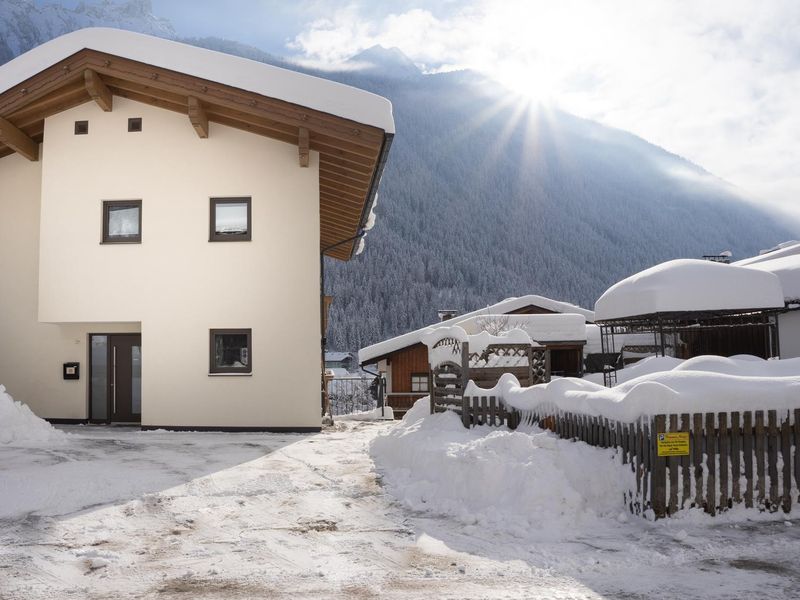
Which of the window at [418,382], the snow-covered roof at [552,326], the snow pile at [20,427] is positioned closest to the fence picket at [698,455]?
the snow pile at [20,427]

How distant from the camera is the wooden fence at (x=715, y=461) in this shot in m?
7.07

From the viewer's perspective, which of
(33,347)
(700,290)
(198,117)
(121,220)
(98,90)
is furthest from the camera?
(33,347)

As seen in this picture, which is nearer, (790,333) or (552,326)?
(790,333)

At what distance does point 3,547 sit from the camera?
19.7 feet

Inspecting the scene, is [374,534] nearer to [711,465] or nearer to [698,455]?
[698,455]

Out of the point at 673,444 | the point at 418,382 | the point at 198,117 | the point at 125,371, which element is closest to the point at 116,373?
the point at 125,371

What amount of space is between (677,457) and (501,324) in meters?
22.9

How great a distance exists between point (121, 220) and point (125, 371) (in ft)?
12.0

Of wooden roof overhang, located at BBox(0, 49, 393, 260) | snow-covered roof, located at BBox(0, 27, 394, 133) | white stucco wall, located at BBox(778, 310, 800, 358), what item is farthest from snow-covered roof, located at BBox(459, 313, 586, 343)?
snow-covered roof, located at BBox(0, 27, 394, 133)

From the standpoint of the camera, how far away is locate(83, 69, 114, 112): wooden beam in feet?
48.0

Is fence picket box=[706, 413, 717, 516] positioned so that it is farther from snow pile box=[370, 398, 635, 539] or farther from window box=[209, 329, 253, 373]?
window box=[209, 329, 253, 373]

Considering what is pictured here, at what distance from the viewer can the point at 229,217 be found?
15109 millimetres

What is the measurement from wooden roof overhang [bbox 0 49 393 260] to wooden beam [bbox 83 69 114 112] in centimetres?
2

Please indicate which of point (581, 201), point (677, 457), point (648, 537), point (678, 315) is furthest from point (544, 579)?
point (581, 201)
